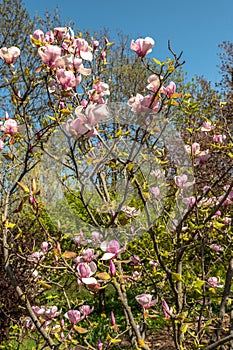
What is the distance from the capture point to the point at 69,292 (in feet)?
18.7

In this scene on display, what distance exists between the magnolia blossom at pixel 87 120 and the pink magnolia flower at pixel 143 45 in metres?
0.39

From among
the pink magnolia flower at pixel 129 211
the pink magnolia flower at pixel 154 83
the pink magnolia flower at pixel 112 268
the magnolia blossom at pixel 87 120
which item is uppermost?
the pink magnolia flower at pixel 154 83

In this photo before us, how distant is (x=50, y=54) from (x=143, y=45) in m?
0.35

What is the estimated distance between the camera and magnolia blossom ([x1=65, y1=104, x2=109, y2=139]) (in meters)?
1.18

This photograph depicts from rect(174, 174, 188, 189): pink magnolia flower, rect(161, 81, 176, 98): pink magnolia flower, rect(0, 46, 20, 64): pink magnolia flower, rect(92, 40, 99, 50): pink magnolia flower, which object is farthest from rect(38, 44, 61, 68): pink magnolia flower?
rect(174, 174, 188, 189): pink magnolia flower

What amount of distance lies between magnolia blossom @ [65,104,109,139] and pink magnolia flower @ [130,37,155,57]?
0.39m

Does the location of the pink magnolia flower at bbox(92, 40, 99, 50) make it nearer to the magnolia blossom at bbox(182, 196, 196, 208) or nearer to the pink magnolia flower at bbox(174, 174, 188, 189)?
the pink magnolia flower at bbox(174, 174, 188, 189)

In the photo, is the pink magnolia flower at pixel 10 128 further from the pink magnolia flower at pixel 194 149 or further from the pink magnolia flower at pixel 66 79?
the pink magnolia flower at pixel 194 149

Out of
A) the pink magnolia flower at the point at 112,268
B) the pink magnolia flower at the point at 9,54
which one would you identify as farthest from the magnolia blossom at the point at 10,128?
the pink magnolia flower at the point at 112,268

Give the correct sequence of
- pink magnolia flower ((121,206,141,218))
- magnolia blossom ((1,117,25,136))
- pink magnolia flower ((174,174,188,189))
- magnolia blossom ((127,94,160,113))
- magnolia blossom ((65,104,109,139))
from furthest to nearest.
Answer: pink magnolia flower ((174,174,188,189))
pink magnolia flower ((121,206,141,218))
magnolia blossom ((1,117,25,136))
magnolia blossom ((127,94,160,113))
magnolia blossom ((65,104,109,139))

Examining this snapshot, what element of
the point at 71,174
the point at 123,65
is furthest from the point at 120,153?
the point at 123,65

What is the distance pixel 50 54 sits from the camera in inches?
53.8

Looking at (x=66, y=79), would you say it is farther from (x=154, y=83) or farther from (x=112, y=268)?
(x=112, y=268)

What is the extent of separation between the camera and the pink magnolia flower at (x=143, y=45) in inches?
56.6
